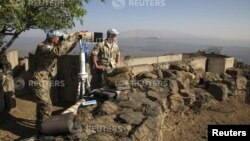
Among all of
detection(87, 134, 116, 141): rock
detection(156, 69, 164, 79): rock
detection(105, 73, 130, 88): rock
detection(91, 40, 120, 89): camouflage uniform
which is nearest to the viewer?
detection(87, 134, 116, 141): rock

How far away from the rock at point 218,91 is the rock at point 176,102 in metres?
1.98

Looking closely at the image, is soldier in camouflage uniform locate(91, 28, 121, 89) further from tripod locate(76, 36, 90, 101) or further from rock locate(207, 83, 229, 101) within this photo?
rock locate(207, 83, 229, 101)

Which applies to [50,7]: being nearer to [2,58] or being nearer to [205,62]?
[2,58]

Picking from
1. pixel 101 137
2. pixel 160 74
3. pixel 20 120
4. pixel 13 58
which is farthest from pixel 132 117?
pixel 13 58

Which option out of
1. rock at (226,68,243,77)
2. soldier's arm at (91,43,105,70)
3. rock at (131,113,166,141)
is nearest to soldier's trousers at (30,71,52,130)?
soldier's arm at (91,43,105,70)

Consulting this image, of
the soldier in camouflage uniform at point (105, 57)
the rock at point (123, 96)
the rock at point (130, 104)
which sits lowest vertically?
the rock at point (130, 104)

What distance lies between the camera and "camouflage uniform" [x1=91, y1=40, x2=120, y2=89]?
8616 mm

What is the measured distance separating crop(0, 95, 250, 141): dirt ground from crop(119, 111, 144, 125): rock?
2343mm

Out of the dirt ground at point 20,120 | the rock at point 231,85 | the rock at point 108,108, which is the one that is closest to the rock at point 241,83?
the rock at point 231,85

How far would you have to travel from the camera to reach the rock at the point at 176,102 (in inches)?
370

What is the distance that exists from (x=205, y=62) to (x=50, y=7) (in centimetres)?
905

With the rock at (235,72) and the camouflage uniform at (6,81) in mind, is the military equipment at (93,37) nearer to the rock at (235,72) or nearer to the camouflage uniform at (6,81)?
the camouflage uniform at (6,81)

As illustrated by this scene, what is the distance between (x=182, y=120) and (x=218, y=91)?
2.26 m

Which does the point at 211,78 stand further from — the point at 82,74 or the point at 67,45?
the point at 67,45
